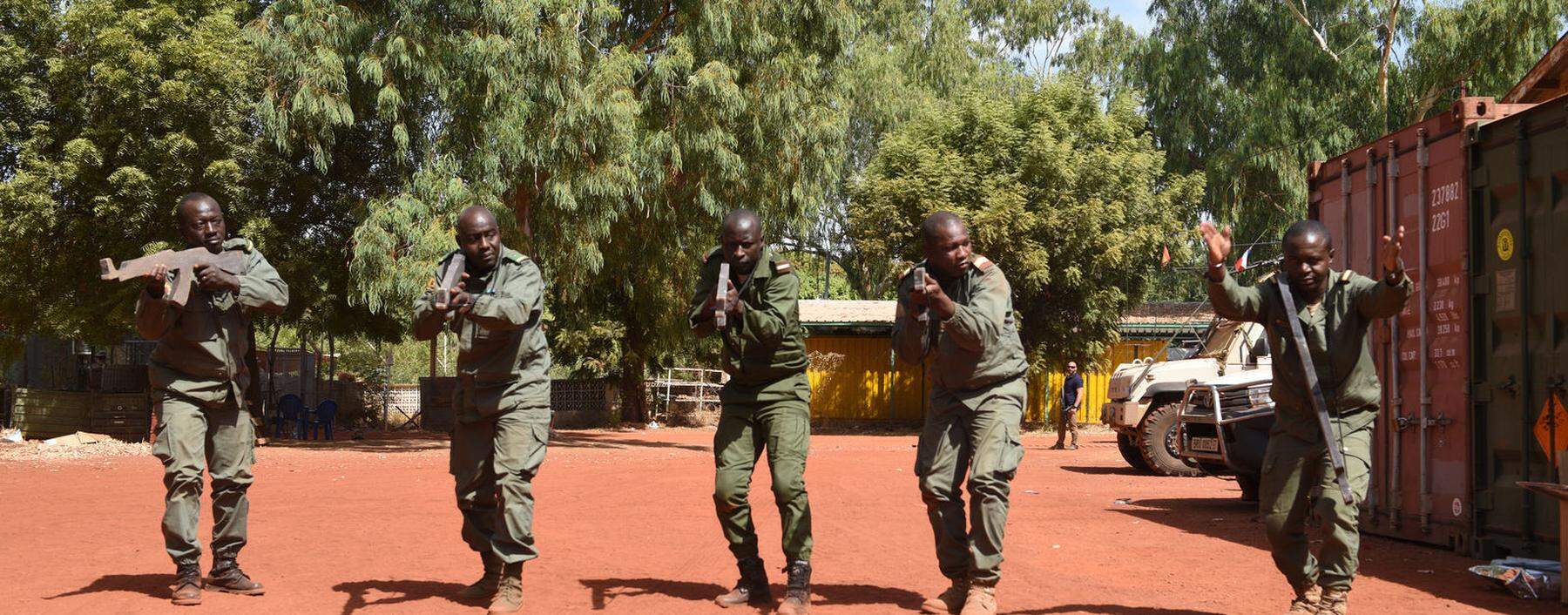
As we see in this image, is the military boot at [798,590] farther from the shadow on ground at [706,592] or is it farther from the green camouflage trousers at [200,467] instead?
the green camouflage trousers at [200,467]

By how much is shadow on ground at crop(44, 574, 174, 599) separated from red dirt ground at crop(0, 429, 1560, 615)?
0.03 m

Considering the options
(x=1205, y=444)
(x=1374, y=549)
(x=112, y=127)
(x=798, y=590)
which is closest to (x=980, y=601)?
(x=798, y=590)

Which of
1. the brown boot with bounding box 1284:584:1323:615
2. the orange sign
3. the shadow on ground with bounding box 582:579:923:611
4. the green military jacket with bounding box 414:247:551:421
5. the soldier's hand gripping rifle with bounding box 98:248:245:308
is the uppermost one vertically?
the soldier's hand gripping rifle with bounding box 98:248:245:308

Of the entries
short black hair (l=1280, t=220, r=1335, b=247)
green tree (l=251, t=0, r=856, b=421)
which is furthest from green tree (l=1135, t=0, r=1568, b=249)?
short black hair (l=1280, t=220, r=1335, b=247)

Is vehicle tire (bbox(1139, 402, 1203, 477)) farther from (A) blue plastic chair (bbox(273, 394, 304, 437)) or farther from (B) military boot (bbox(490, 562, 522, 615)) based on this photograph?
(A) blue plastic chair (bbox(273, 394, 304, 437))

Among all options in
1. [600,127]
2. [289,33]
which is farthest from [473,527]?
[289,33]

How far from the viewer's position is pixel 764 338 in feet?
21.2

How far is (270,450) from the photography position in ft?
70.8

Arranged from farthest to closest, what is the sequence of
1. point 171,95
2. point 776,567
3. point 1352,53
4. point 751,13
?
point 1352,53
point 751,13
point 171,95
point 776,567

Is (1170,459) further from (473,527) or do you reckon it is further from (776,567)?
(473,527)

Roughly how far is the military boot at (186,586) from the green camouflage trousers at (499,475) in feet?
4.16

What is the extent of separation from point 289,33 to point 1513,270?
17805mm

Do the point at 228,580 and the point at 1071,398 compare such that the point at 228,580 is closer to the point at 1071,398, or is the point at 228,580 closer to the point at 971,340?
the point at 971,340

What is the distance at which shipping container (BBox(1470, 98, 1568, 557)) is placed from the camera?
7500 millimetres
